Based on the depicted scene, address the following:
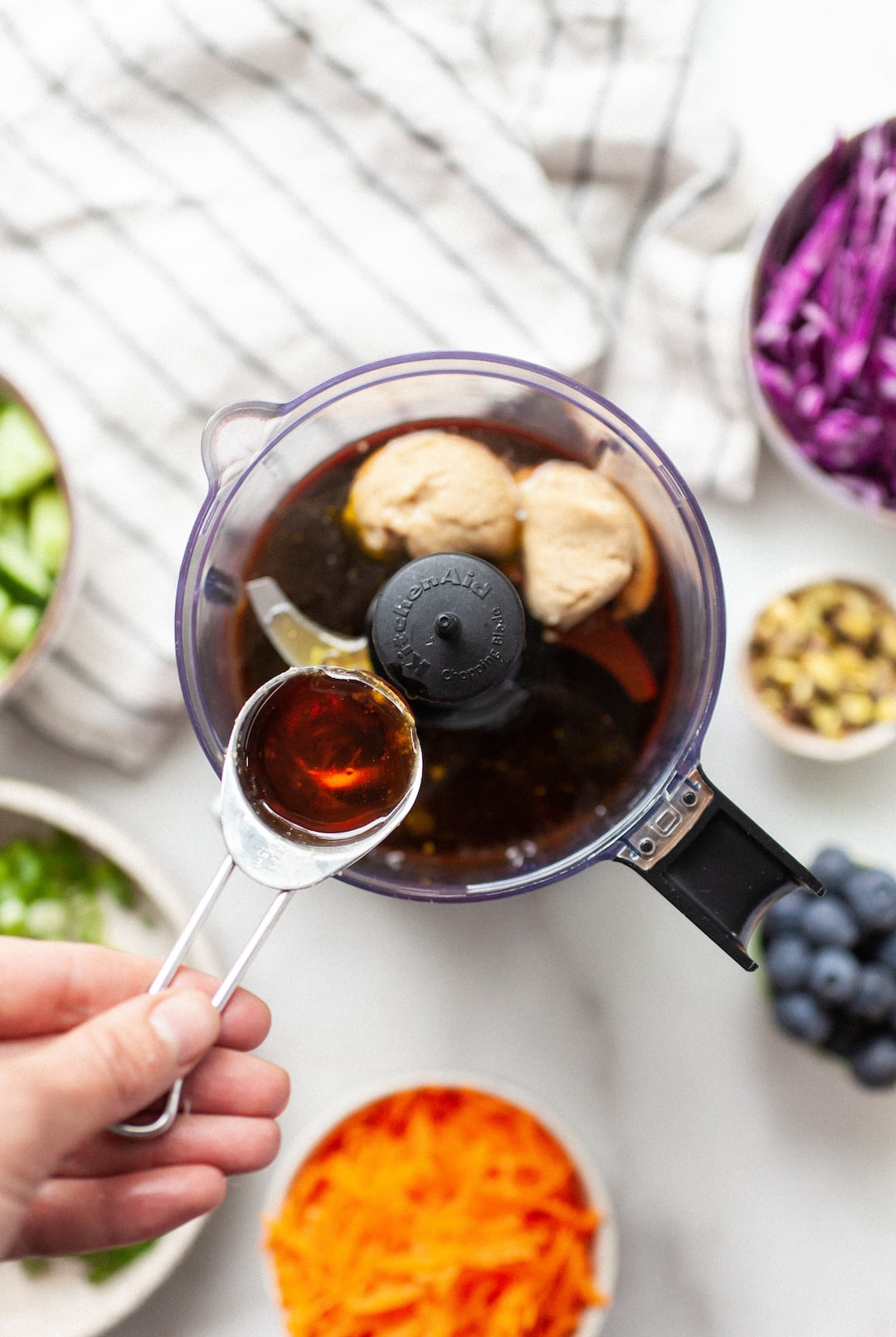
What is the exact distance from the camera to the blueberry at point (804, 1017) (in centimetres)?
117

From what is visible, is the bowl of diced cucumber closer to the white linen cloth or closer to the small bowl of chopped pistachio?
the white linen cloth

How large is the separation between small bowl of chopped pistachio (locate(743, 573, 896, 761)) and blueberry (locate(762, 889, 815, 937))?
0.15 m

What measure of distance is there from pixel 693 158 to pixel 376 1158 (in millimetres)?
1113

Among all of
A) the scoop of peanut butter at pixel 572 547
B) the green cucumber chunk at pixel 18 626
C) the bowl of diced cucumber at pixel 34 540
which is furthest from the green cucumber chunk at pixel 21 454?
the scoop of peanut butter at pixel 572 547

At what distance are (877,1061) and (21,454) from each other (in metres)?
1.09

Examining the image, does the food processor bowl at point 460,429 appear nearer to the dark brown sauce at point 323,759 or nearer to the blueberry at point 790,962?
the dark brown sauce at point 323,759

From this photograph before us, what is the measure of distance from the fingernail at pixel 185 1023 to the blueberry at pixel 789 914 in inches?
23.1

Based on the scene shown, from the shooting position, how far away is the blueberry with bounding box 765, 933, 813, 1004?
1160 millimetres

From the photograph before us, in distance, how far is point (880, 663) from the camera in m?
1.21

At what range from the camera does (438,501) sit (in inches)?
36.0

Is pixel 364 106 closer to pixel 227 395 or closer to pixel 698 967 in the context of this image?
pixel 227 395

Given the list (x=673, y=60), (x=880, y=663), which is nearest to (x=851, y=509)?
(x=880, y=663)

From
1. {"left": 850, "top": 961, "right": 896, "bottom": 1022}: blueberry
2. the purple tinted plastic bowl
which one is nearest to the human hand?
the purple tinted plastic bowl

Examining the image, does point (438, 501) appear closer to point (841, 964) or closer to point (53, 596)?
point (53, 596)
